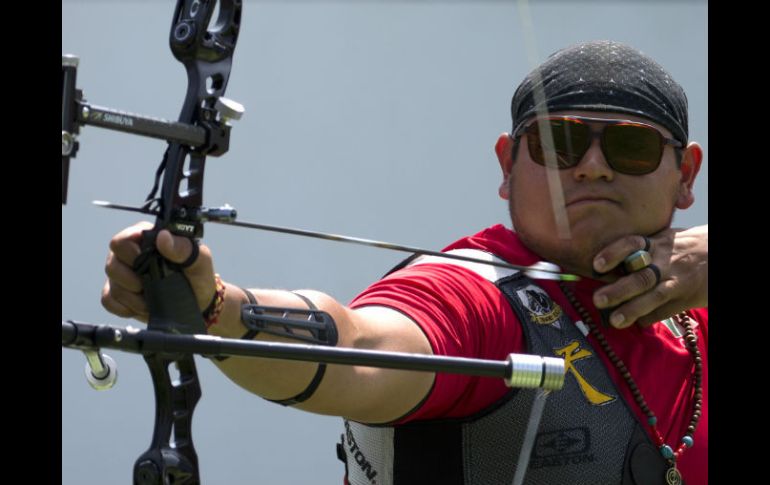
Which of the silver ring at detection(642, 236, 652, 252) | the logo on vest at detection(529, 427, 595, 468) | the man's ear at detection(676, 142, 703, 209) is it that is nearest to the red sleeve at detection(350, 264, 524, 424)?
the logo on vest at detection(529, 427, 595, 468)

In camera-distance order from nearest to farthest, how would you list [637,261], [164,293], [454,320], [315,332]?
[164,293] < [315,332] < [454,320] < [637,261]

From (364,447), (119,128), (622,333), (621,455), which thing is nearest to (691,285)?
(622,333)

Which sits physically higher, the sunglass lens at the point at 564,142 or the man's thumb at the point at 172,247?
the sunglass lens at the point at 564,142

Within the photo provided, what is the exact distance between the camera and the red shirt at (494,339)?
2.40 meters

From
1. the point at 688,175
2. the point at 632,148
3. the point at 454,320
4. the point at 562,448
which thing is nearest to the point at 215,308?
the point at 454,320

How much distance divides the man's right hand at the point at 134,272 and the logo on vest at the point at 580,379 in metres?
0.89

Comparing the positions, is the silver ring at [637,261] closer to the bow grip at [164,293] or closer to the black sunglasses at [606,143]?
the black sunglasses at [606,143]

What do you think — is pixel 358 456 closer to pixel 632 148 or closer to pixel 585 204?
pixel 585 204

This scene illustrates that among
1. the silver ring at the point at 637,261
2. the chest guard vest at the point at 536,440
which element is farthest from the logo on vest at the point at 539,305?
the silver ring at the point at 637,261

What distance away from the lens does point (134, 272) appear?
1.90 metres

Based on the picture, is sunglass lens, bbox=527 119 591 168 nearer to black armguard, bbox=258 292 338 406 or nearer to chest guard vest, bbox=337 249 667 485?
chest guard vest, bbox=337 249 667 485

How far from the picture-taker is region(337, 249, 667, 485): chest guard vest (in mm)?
2498

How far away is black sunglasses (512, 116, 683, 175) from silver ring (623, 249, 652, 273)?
0.63 ft

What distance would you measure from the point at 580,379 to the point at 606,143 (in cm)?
51
